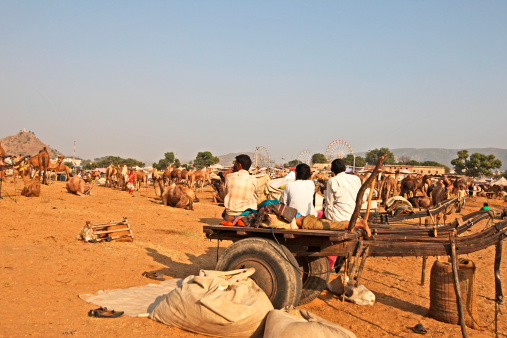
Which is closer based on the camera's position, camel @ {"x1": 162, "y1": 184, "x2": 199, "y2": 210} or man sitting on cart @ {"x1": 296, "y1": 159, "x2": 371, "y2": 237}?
man sitting on cart @ {"x1": 296, "y1": 159, "x2": 371, "y2": 237}

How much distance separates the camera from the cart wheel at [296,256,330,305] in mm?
5758

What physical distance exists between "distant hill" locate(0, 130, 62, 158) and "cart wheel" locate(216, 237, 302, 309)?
143429mm

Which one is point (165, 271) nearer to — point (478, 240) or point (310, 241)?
point (310, 241)

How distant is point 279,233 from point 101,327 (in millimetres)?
2377

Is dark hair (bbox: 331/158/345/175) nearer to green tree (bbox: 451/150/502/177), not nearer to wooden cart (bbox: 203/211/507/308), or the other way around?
wooden cart (bbox: 203/211/507/308)

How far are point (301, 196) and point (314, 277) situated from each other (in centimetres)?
140

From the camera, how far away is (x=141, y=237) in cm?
1066

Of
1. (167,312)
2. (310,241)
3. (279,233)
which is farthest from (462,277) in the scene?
(167,312)

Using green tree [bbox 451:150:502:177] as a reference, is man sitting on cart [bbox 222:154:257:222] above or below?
below

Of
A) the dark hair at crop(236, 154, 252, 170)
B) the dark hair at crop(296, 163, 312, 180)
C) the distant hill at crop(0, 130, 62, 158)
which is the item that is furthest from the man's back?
the distant hill at crop(0, 130, 62, 158)

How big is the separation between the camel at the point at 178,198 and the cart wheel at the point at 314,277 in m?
13.1

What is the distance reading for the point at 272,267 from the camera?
4.82m

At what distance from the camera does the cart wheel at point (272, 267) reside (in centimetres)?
474

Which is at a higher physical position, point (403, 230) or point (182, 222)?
point (403, 230)
